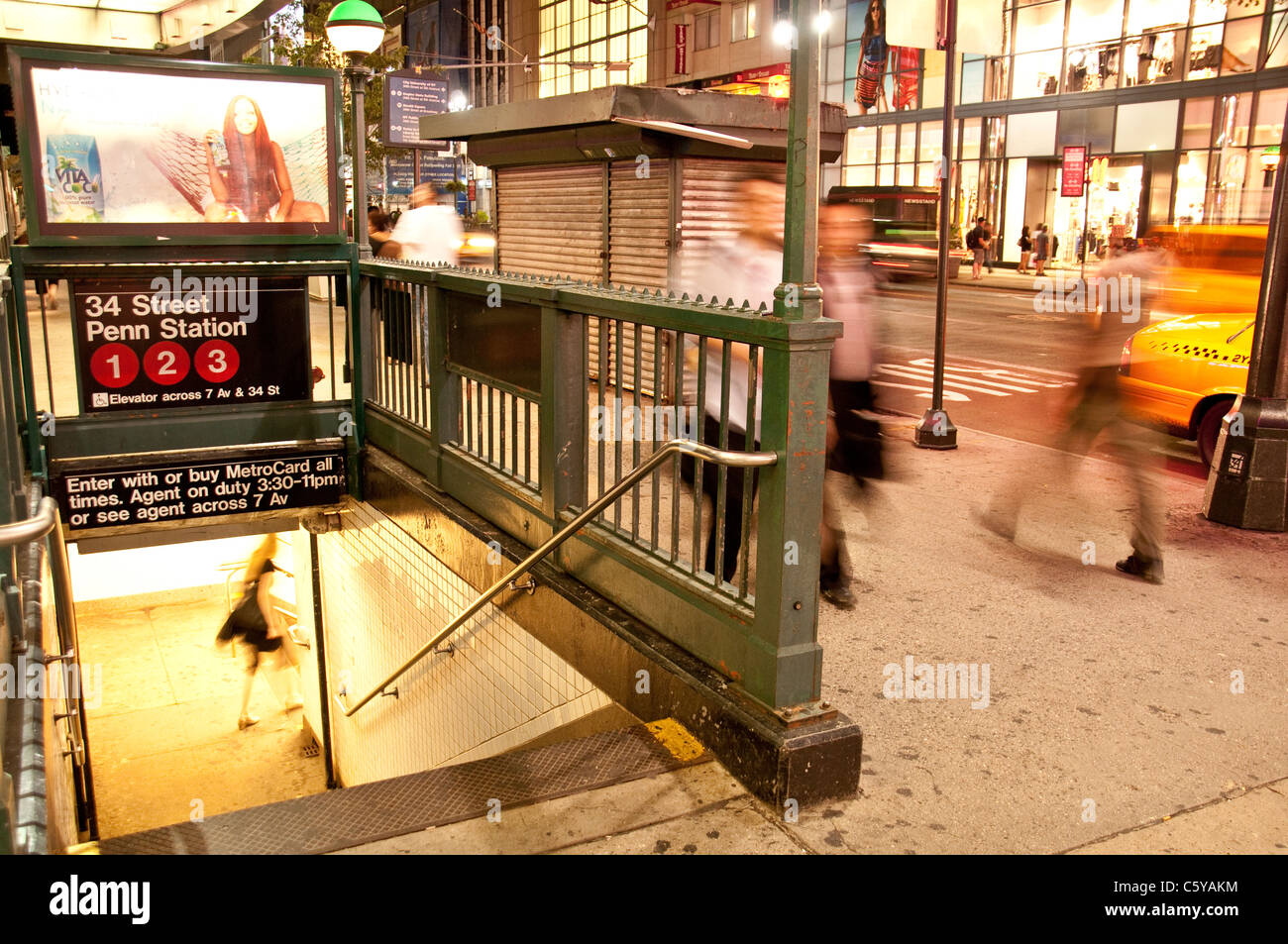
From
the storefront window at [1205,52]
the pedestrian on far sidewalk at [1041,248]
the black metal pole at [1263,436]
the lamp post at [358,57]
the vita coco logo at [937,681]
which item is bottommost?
the vita coco logo at [937,681]

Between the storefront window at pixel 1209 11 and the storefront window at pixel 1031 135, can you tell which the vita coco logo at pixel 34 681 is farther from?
the storefront window at pixel 1031 135

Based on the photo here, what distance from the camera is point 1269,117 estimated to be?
28.1 meters

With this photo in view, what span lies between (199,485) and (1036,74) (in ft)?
108

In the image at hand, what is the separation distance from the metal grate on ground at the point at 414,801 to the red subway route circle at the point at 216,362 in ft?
15.3

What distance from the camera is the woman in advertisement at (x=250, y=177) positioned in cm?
752

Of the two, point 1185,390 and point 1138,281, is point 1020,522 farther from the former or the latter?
point 1185,390

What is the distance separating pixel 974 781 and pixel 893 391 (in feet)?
32.5

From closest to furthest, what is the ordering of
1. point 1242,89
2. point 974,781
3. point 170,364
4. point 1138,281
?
point 974,781
point 1138,281
point 170,364
point 1242,89

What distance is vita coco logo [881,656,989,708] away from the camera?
14.6 feet

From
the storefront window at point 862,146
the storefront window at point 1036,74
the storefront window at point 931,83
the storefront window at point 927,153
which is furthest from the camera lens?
the storefront window at point 862,146

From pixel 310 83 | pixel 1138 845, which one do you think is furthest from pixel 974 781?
pixel 310 83

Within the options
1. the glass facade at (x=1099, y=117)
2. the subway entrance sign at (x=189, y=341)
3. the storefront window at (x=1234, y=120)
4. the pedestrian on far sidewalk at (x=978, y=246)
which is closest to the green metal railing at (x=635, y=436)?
the subway entrance sign at (x=189, y=341)

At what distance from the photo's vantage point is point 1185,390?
9.05 m

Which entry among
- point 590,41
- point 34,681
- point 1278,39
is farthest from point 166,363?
point 590,41
